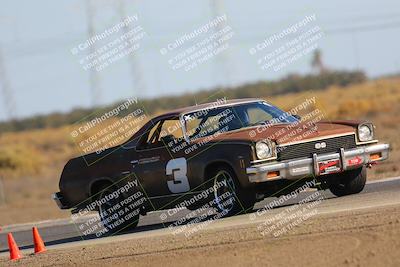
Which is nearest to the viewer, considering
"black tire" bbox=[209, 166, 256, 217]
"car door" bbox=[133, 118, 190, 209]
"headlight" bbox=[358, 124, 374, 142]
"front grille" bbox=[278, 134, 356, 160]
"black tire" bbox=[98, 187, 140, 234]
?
"front grille" bbox=[278, 134, 356, 160]

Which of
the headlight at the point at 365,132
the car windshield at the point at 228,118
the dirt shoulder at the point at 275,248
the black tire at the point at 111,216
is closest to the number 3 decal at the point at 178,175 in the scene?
the car windshield at the point at 228,118

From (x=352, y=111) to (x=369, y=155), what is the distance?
3289 centimetres

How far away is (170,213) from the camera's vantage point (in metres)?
15.7

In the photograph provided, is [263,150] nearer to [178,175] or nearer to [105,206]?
[178,175]

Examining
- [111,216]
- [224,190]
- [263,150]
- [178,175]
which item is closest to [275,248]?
[263,150]

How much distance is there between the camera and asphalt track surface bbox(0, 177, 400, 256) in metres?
11.9

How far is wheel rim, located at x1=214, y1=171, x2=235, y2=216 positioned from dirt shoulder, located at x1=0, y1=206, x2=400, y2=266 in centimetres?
102

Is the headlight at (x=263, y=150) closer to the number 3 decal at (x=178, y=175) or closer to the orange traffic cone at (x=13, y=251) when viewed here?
the number 3 decal at (x=178, y=175)

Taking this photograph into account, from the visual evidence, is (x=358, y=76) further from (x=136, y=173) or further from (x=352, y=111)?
(x=136, y=173)

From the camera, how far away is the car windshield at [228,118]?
1293cm

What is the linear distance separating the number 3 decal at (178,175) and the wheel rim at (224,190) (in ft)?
1.54

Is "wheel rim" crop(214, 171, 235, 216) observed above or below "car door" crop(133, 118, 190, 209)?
below

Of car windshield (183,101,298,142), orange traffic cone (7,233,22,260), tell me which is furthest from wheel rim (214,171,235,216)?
orange traffic cone (7,233,22,260)

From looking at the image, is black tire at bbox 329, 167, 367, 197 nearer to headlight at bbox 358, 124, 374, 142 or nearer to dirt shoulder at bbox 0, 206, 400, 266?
headlight at bbox 358, 124, 374, 142
